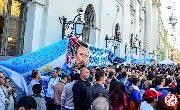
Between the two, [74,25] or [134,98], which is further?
[74,25]

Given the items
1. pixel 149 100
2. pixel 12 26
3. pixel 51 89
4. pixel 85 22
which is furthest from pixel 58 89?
pixel 85 22

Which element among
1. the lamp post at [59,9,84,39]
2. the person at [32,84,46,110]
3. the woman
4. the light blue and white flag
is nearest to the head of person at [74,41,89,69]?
the light blue and white flag

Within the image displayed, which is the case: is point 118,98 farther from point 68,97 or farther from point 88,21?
point 88,21

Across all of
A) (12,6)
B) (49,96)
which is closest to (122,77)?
(49,96)

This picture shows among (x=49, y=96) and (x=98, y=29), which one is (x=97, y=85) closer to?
(x=49, y=96)

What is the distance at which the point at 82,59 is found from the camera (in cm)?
863

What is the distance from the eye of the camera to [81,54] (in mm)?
8484

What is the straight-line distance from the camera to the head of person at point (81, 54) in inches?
321

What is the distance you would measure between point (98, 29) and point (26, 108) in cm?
1292

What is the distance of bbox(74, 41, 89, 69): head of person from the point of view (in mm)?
8162

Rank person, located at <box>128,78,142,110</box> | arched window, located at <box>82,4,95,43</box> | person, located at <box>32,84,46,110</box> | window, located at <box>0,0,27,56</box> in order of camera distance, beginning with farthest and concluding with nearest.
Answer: arched window, located at <box>82,4,95,43</box>
window, located at <box>0,0,27,56</box>
person, located at <box>128,78,142,110</box>
person, located at <box>32,84,46,110</box>

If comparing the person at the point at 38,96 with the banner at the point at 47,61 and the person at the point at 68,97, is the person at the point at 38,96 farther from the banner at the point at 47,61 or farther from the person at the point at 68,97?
the banner at the point at 47,61

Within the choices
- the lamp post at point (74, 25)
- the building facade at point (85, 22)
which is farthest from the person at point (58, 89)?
the lamp post at point (74, 25)

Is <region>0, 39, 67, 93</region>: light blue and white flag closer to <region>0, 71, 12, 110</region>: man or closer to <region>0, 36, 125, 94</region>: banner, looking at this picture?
<region>0, 36, 125, 94</region>: banner
